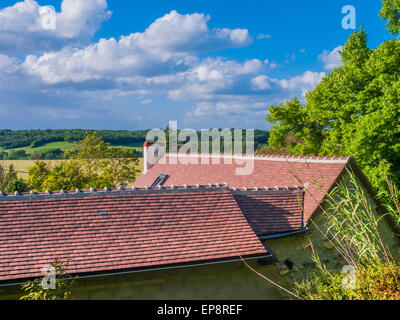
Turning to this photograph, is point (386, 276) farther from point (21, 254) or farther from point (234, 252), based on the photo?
point (21, 254)

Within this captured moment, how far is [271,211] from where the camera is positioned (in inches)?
550

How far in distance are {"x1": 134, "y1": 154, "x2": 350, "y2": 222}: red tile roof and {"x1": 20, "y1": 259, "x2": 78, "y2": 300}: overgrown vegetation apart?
24.3 ft

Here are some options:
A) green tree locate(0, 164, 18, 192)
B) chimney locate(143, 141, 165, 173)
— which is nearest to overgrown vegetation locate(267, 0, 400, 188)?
chimney locate(143, 141, 165, 173)

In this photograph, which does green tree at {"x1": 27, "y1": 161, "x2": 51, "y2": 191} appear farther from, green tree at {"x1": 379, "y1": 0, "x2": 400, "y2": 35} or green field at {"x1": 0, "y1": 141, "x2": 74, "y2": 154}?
green field at {"x1": 0, "y1": 141, "x2": 74, "y2": 154}

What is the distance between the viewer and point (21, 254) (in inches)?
393

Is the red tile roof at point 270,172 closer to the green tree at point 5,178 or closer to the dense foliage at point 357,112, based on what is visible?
the dense foliage at point 357,112

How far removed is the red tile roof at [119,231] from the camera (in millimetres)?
10234

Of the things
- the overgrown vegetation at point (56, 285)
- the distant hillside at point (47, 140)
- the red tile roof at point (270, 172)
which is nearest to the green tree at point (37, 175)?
the red tile roof at point (270, 172)

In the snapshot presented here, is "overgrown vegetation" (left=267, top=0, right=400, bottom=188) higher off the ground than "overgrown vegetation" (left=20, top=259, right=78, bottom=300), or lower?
higher

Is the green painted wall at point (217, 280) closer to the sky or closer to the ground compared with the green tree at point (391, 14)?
closer to the ground

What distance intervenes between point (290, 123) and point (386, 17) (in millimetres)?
10513

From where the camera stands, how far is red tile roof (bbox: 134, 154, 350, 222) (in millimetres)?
14633

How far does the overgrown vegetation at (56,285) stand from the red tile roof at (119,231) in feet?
0.85
